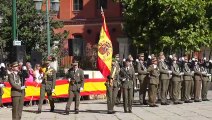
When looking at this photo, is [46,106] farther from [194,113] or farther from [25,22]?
[25,22]

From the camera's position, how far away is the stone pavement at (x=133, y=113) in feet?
58.9

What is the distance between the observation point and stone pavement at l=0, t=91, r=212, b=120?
17961 mm

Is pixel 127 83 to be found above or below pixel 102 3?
below

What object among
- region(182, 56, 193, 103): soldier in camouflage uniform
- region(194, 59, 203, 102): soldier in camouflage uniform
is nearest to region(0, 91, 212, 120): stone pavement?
region(182, 56, 193, 103): soldier in camouflage uniform

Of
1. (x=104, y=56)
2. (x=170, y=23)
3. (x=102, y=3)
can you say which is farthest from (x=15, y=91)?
(x=102, y=3)

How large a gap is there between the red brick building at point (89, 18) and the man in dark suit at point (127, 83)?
3189cm

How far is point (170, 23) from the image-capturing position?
37.4 metres

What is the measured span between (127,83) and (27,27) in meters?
17.0

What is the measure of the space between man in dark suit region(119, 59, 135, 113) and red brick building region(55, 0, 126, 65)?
31.9 meters

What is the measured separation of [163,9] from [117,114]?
745 inches

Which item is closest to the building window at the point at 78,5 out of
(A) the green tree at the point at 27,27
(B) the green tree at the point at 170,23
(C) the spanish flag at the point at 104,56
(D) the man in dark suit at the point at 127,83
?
(B) the green tree at the point at 170,23

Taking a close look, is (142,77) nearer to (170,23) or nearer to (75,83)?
(75,83)

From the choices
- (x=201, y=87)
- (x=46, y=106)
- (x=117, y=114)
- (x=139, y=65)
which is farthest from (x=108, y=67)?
(x=201, y=87)

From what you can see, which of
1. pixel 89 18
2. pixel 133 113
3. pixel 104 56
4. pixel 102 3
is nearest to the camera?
pixel 133 113
